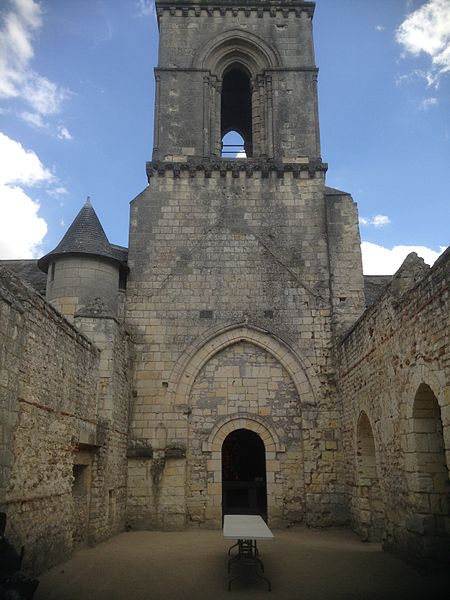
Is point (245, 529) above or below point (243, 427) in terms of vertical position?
below

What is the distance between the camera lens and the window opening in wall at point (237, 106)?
15.5 metres

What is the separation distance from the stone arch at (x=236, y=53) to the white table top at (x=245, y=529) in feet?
36.3

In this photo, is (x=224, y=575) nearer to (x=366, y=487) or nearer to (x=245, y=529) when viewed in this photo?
(x=245, y=529)

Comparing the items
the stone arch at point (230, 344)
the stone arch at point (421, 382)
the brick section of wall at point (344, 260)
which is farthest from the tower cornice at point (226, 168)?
the stone arch at point (421, 382)

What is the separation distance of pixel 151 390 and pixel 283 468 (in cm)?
312

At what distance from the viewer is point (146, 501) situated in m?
10.6

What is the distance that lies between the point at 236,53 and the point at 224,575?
12600 millimetres

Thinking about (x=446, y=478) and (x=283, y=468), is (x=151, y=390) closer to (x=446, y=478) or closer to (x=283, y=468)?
(x=283, y=468)

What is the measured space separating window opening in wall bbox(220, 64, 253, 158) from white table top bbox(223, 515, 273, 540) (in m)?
11.0

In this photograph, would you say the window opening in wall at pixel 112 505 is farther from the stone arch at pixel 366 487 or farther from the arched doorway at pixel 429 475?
the arched doorway at pixel 429 475

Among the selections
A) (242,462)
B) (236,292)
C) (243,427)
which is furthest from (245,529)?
(242,462)

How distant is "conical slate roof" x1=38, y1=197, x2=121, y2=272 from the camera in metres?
11.3

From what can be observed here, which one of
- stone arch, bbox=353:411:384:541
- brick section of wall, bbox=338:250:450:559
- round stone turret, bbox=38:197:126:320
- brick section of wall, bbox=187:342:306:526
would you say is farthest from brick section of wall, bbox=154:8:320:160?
stone arch, bbox=353:411:384:541

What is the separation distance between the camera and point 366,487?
31.4 ft
